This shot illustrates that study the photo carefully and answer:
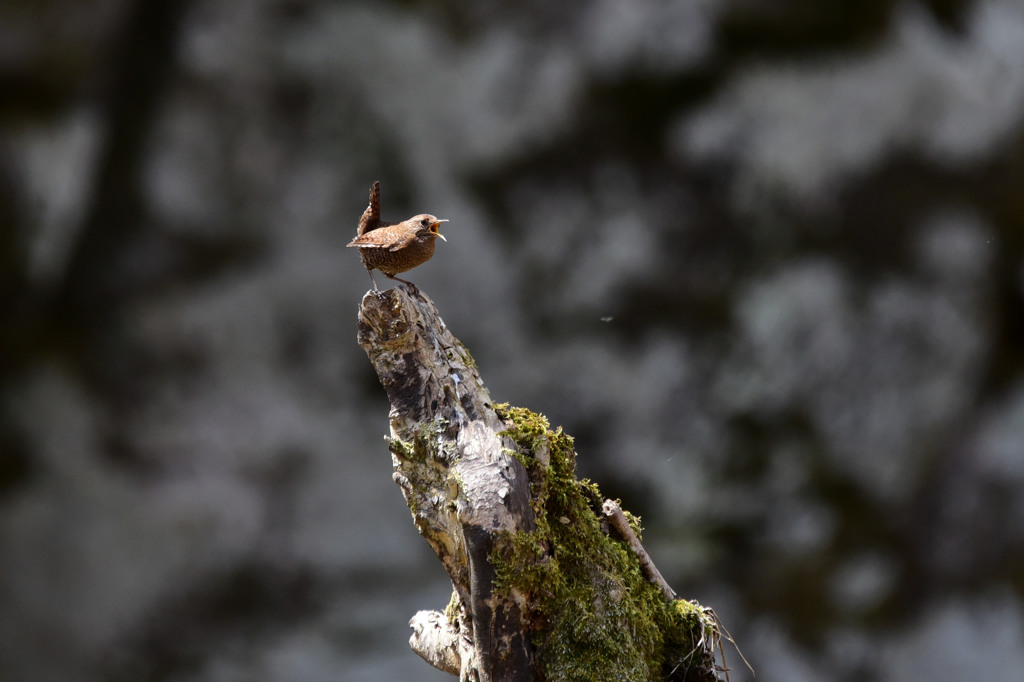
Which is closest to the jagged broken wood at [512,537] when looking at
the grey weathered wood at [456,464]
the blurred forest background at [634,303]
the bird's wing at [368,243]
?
the grey weathered wood at [456,464]

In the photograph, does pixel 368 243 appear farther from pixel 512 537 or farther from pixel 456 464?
pixel 512 537

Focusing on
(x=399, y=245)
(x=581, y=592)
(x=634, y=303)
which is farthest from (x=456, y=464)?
(x=634, y=303)

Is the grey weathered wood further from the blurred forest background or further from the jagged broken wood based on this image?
the blurred forest background

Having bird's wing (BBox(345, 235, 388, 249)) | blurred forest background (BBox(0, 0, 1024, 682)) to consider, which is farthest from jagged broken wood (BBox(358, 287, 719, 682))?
blurred forest background (BBox(0, 0, 1024, 682))

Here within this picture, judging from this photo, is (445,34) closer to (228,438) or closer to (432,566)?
(228,438)

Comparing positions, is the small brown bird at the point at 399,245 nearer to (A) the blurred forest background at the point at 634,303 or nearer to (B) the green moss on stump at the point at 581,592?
(B) the green moss on stump at the point at 581,592

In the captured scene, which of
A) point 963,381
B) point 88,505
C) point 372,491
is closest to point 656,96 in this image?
point 963,381
